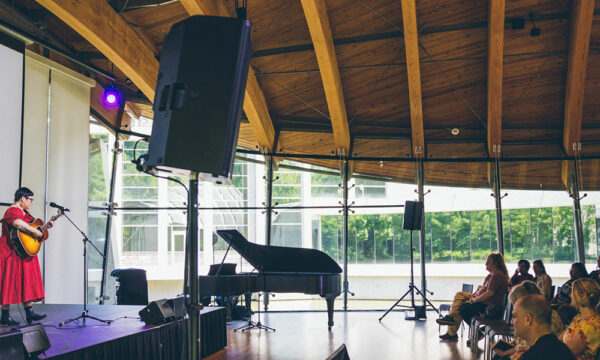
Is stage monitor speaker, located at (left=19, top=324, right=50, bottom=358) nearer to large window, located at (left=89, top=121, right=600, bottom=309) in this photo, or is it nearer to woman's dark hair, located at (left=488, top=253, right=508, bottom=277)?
woman's dark hair, located at (left=488, top=253, right=508, bottom=277)

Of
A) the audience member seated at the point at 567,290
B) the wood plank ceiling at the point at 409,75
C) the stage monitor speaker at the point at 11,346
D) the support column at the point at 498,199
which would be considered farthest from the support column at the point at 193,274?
the support column at the point at 498,199

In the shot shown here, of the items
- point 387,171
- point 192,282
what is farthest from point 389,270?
point 192,282

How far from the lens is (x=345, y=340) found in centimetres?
731

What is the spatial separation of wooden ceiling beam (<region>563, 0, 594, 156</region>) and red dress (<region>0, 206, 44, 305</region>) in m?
8.56

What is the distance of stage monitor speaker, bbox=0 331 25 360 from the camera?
328cm

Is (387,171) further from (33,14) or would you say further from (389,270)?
(33,14)

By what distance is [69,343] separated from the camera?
4.34m

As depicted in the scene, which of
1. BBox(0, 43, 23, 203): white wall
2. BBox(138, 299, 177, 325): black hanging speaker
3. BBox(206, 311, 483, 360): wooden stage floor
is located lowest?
BBox(206, 311, 483, 360): wooden stage floor

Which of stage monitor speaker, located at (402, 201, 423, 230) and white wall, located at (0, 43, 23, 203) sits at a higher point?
white wall, located at (0, 43, 23, 203)

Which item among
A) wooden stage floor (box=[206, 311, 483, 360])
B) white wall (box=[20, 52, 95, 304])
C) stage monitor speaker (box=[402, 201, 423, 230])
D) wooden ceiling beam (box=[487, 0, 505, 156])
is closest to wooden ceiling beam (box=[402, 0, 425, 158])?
wooden ceiling beam (box=[487, 0, 505, 156])

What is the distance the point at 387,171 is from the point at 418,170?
64cm

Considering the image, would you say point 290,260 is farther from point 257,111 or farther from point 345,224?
point 257,111

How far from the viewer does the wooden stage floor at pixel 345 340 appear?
625 cm

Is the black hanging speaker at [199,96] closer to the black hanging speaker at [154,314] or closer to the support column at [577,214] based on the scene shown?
the black hanging speaker at [154,314]
